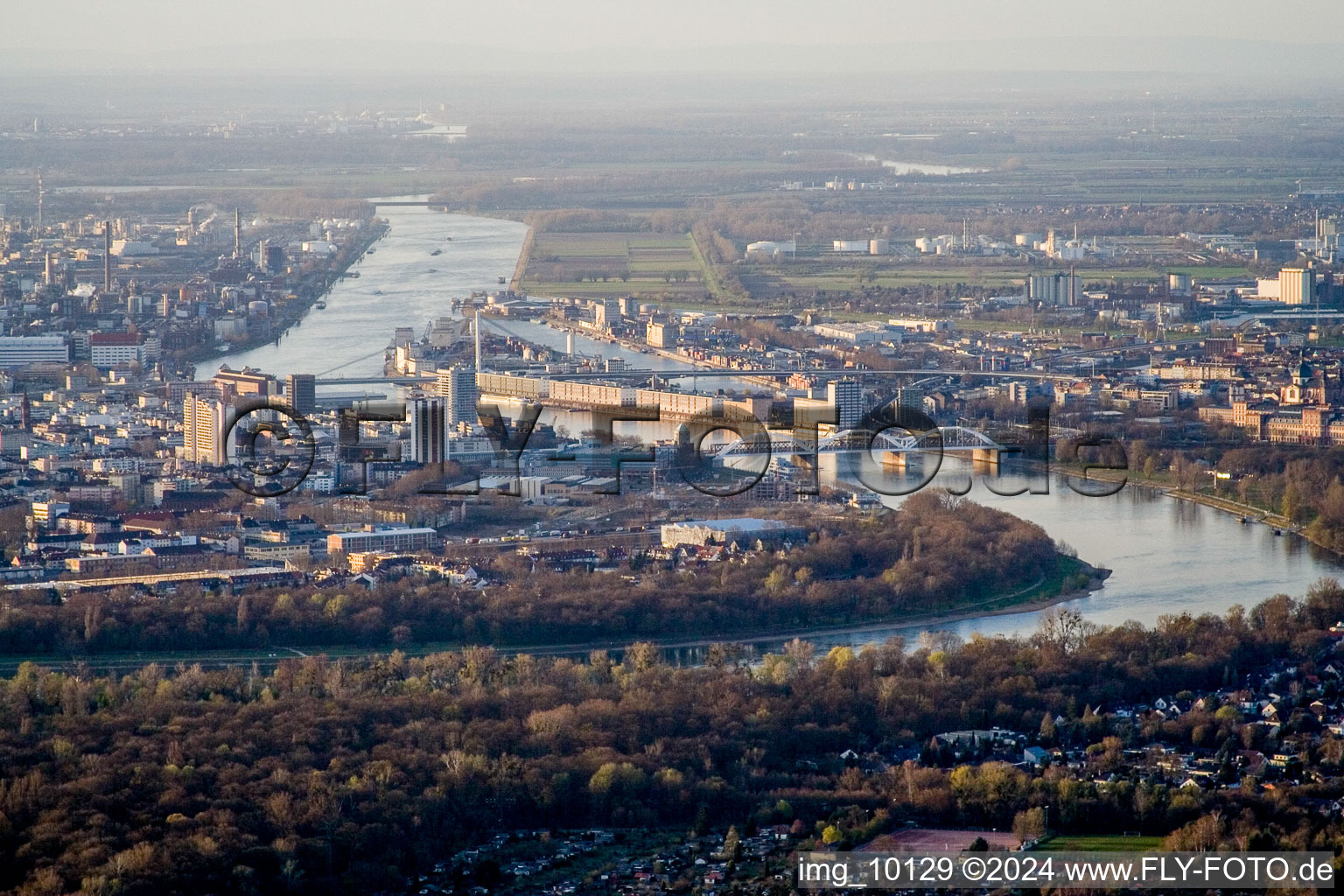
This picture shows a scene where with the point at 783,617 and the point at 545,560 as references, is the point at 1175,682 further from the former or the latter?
the point at 545,560

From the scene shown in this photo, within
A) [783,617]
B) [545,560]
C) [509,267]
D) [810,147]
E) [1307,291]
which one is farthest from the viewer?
[810,147]

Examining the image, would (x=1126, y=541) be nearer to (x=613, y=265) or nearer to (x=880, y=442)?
(x=880, y=442)

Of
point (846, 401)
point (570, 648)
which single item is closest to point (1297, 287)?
point (846, 401)

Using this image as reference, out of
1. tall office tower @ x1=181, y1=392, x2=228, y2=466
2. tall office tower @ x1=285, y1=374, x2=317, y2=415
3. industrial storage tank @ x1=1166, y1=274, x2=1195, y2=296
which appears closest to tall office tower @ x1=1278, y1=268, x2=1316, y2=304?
industrial storage tank @ x1=1166, y1=274, x2=1195, y2=296

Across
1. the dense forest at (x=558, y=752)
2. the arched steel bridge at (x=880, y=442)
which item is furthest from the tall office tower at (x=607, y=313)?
the dense forest at (x=558, y=752)

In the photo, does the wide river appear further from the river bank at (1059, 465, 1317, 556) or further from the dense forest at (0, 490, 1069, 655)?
the dense forest at (0, 490, 1069, 655)

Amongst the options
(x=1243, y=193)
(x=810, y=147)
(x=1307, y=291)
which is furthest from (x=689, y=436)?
(x=810, y=147)
